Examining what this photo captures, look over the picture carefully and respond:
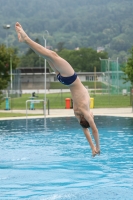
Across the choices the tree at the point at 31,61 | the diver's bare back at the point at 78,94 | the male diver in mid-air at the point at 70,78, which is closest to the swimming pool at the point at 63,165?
the male diver in mid-air at the point at 70,78

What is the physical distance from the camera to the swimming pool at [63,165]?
10.5 meters

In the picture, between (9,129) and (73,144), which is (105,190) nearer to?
(73,144)

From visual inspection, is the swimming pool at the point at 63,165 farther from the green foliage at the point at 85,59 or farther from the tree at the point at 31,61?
the tree at the point at 31,61

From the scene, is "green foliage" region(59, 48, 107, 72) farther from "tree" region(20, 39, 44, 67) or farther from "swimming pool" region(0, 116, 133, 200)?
"swimming pool" region(0, 116, 133, 200)

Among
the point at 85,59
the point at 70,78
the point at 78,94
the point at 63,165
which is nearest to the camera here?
the point at 70,78

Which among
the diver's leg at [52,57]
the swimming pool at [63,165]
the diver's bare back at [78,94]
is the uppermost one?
the diver's leg at [52,57]

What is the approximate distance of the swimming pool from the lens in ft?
34.3

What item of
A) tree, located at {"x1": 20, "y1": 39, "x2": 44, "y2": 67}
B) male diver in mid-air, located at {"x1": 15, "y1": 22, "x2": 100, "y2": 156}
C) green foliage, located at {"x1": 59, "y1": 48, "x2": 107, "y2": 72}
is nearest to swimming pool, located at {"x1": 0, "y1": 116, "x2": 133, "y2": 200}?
male diver in mid-air, located at {"x1": 15, "y1": 22, "x2": 100, "y2": 156}

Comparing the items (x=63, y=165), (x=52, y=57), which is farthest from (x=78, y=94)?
(x=63, y=165)

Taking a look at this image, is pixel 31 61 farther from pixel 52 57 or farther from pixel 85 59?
pixel 52 57

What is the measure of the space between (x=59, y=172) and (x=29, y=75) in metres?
84.9

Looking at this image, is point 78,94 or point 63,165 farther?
point 63,165

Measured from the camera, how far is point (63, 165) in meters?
13.5

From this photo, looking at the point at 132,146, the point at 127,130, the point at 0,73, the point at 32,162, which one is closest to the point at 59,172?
the point at 32,162
